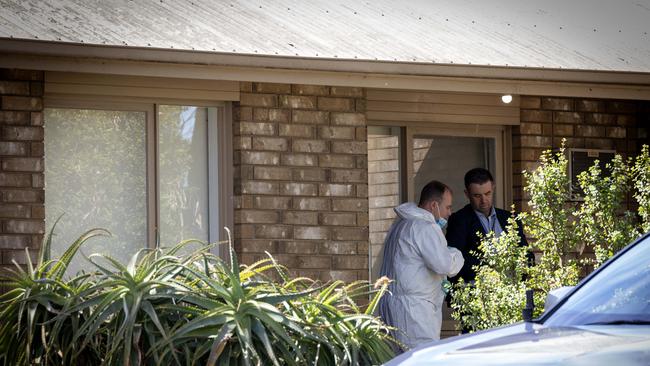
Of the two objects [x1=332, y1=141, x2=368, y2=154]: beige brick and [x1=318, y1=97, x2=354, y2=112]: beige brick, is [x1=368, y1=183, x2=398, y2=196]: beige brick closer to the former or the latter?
[x1=332, y1=141, x2=368, y2=154]: beige brick

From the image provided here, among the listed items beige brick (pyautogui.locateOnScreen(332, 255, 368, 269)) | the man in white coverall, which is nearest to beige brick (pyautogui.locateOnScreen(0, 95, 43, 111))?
beige brick (pyautogui.locateOnScreen(332, 255, 368, 269))

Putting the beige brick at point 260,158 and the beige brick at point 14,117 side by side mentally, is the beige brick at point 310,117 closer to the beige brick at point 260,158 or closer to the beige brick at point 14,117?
the beige brick at point 260,158

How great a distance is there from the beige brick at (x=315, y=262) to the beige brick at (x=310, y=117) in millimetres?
1084

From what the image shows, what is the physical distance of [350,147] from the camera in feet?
36.1

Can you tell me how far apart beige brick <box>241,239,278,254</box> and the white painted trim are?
4.58 ft

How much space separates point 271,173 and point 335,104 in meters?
0.83

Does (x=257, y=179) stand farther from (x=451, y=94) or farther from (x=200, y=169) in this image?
(x=451, y=94)

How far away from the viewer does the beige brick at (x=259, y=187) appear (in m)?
10.5

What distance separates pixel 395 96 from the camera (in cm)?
1154

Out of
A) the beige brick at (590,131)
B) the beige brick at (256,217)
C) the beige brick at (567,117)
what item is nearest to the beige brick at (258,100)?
the beige brick at (256,217)

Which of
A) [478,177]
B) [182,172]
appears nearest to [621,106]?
[478,177]

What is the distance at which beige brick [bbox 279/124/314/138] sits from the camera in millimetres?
10711

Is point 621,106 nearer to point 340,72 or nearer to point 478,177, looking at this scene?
point 478,177

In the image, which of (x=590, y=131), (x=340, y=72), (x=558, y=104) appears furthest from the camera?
(x=590, y=131)
